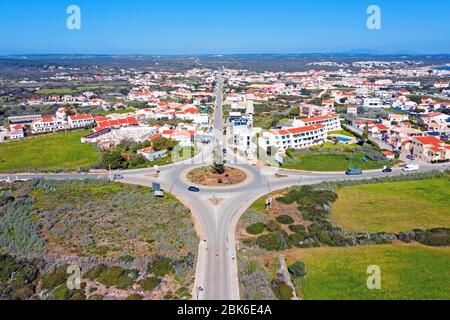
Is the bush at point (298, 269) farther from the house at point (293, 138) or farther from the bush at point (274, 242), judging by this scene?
the house at point (293, 138)

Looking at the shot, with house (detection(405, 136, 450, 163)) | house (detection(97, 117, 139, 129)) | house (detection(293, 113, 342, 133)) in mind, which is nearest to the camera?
house (detection(405, 136, 450, 163))

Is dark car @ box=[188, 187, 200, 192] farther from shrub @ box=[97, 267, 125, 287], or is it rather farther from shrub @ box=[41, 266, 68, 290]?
shrub @ box=[41, 266, 68, 290]

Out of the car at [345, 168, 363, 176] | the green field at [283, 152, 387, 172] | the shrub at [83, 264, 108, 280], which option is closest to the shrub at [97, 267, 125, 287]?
the shrub at [83, 264, 108, 280]

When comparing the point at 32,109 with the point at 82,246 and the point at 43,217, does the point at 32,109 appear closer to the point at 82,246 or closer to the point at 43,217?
the point at 43,217

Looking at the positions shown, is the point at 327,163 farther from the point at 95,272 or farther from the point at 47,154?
the point at 47,154

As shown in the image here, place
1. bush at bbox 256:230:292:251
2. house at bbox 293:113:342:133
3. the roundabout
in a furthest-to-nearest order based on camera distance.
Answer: house at bbox 293:113:342:133
the roundabout
bush at bbox 256:230:292:251

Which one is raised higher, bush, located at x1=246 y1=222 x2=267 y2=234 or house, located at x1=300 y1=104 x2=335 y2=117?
house, located at x1=300 y1=104 x2=335 y2=117

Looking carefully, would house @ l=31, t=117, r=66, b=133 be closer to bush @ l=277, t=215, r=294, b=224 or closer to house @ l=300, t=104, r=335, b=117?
house @ l=300, t=104, r=335, b=117

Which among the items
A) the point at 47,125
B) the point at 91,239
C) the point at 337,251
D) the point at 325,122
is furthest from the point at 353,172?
the point at 47,125

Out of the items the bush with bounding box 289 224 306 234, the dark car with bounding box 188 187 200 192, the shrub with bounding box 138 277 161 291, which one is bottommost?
the shrub with bounding box 138 277 161 291

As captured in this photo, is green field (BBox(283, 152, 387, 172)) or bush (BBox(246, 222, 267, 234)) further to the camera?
green field (BBox(283, 152, 387, 172))
